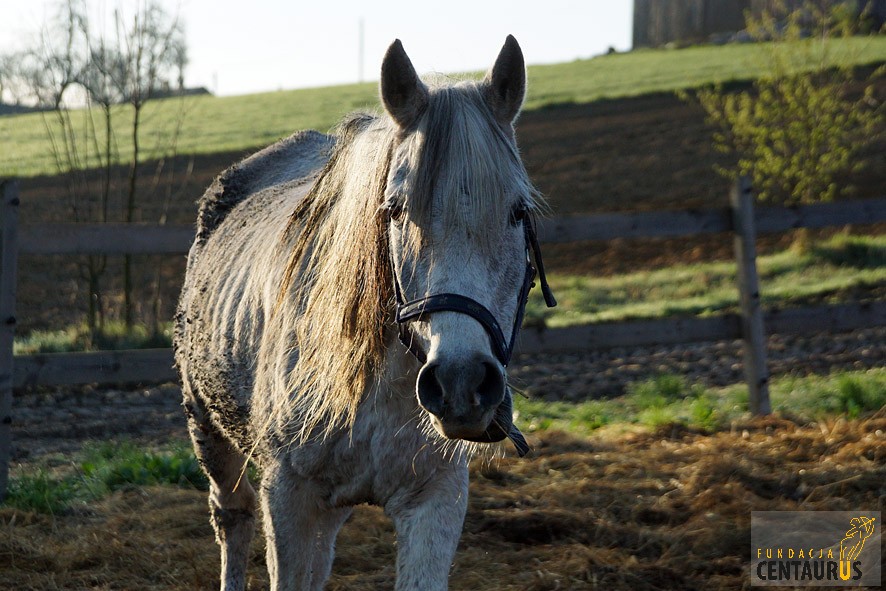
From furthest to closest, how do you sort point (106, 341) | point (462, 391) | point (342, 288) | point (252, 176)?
1. point (106, 341)
2. point (252, 176)
3. point (342, 288)
4. point (462, 391)

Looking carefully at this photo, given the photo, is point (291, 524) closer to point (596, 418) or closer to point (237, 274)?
point (237, 274)

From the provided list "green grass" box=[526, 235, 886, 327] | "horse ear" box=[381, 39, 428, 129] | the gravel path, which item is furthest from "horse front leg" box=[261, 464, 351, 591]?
"green grass" box=[526, 235, 886, 327]

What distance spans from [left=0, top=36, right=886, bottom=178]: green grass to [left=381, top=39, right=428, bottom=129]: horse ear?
19.5 metres

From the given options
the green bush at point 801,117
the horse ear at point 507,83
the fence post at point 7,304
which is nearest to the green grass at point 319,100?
the green bush at point 801,117

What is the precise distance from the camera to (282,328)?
2559 millimetres

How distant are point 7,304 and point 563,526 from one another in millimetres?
3264

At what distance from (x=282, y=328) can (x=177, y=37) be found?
7.04 m

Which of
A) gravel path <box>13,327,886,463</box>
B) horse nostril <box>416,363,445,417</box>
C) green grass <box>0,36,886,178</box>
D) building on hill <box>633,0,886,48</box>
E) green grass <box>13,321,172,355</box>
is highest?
building on hill <box>633,0,886,48</box>

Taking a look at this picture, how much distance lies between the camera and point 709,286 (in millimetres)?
12406

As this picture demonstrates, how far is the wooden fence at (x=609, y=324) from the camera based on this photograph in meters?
5.02

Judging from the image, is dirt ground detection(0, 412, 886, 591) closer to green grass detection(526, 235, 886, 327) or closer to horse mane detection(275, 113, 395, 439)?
horse mane detection(275, 113, 395, 439)

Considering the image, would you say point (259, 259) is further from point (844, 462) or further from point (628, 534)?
point (844, 462)

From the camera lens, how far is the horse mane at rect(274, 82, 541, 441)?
1.99 metres

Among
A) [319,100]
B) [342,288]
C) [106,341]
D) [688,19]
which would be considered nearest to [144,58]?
[106,341]
